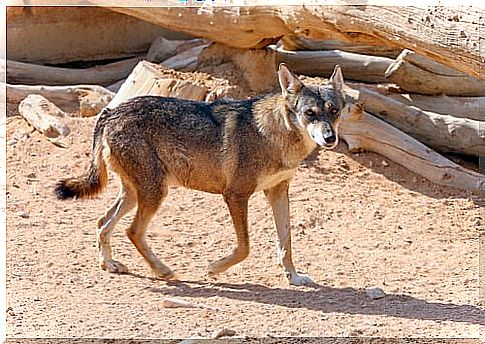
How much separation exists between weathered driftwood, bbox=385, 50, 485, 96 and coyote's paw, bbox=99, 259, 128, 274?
4.00 meters

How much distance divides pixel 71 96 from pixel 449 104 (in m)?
3.97

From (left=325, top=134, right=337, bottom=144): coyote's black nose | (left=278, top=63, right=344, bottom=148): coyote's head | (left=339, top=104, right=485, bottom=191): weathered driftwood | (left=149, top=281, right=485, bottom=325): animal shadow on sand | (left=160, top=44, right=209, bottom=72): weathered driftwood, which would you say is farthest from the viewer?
(left=160, top=44, right=209, bottom=72): weathered driftwood

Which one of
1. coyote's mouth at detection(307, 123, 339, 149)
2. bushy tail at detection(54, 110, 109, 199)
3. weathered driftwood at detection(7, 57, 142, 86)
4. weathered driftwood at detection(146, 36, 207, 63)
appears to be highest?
coyote's mouth at detection(307, 123, 339, 149)

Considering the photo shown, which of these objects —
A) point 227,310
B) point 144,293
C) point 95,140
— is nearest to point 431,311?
point 227,310

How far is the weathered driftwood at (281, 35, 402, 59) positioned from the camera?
10688mm

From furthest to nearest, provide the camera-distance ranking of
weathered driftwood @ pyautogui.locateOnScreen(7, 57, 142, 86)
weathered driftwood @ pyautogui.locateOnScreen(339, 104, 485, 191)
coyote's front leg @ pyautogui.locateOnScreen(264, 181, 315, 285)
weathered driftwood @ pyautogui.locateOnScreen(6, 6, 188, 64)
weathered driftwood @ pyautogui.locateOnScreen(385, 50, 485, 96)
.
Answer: weathered driftwood @ pyautogui.locateOnScreen(6, 6, 188, 64), weathered driftwood @ pyautogui.locateOnScreen(7, 57, 142, 86), weathered driftwood @ pyautogui.locateOnScreen(385, 50, 485, 96), weathered driftwood @ pyautogui.locateOnScreen(339, 104, 485, 191), coyote's front leg @ pyautogui.locateOnScreen(264, 181, 315, 285)

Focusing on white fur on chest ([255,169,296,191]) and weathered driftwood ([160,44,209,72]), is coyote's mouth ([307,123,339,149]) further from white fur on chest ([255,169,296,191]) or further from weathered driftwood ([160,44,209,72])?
weathered driftwood ([160,44,209,72])

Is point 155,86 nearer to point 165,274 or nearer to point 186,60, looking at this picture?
point 186,60

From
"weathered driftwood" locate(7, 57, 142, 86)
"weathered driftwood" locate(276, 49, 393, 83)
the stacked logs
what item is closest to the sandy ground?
the stacked logs

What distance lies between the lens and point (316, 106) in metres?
6.66

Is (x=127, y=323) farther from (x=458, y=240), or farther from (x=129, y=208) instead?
(x=458, y=240)

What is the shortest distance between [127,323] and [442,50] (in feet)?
9.77

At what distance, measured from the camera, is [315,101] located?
6680mm

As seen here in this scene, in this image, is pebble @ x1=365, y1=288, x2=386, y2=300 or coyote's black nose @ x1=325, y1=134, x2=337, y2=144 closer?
coyote's black nose @ x1=325, y1=134, x2=337, y2=144
